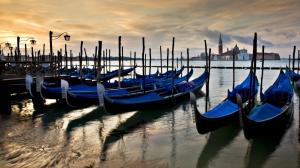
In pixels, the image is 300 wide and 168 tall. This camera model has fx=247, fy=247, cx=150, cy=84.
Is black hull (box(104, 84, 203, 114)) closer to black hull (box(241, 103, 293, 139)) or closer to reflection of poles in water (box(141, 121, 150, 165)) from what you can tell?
reflection of poles in water (box(141, 121, 150, 165))

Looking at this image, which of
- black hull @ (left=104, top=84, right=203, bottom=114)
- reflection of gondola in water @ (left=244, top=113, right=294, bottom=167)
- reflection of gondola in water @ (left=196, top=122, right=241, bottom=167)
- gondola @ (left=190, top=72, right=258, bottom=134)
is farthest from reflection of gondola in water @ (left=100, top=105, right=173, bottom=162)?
reflection of gondola in water @ (left=244, top=113, right=294, bottom=167)

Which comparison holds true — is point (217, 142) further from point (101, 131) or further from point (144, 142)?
point (101, 131)

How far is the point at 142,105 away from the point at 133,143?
2.36m

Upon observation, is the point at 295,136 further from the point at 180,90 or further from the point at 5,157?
the point at 5,157

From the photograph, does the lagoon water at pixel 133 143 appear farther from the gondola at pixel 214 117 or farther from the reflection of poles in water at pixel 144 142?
the gondola at pixel 214 117

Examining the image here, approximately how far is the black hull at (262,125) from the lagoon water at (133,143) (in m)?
0.23

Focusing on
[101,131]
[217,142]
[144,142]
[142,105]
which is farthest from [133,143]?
[142,105]

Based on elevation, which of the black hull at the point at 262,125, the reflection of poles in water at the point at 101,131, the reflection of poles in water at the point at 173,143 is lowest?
the reflection of poles in water at the point at 173,143

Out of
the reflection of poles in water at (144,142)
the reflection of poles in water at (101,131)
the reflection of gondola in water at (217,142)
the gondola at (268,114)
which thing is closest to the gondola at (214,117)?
the reflection of gondola in water at (217,142)

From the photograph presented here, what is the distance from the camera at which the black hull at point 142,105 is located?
6133 millimetres

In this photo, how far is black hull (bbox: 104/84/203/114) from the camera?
20.1 ft

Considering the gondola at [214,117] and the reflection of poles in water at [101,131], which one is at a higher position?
the gondola at [214,117]

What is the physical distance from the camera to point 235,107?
5641 mm

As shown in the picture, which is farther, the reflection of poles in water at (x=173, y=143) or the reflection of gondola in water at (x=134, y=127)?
the reflection of gondola in water at (x=134, y=127)
